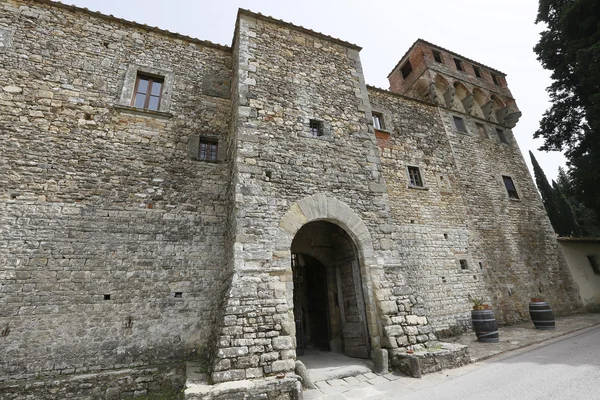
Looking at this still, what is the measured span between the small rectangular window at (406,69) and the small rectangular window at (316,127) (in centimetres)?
996

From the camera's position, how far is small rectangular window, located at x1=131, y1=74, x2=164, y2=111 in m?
6.79

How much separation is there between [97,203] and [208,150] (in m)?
2.61

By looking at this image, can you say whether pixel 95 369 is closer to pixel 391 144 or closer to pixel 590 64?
pixel 391 144

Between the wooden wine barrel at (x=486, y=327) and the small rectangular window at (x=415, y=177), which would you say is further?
the small rectangular window at (x=415, y=177)

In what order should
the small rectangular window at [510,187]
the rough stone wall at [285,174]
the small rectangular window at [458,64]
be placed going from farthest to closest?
1. the small rectangular window at [458,64]
2. the small rectangular window at [510,187]
3. the rough stone wall at [285,174]

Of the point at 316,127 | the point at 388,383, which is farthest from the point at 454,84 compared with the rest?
the point at 388,383

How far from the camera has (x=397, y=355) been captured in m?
4.85

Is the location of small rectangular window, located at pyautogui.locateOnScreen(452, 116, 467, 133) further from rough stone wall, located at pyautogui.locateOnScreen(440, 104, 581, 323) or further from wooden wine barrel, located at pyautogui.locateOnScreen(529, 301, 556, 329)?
wooden wine barrel, located at pyautogui.locateOnScreen(529, 301, 556, 329)

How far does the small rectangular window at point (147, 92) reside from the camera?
6785 mm

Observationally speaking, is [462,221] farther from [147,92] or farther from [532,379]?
[147,92]

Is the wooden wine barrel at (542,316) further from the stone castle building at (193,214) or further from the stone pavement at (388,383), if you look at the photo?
the stone pavement at (388,383)

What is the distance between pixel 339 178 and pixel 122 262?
475cm

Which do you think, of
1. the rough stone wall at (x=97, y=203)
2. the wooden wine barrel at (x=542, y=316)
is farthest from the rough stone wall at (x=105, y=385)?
the wooden wine barrel at (x=542, y=316)

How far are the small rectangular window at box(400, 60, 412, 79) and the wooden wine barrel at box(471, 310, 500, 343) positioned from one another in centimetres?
1178
